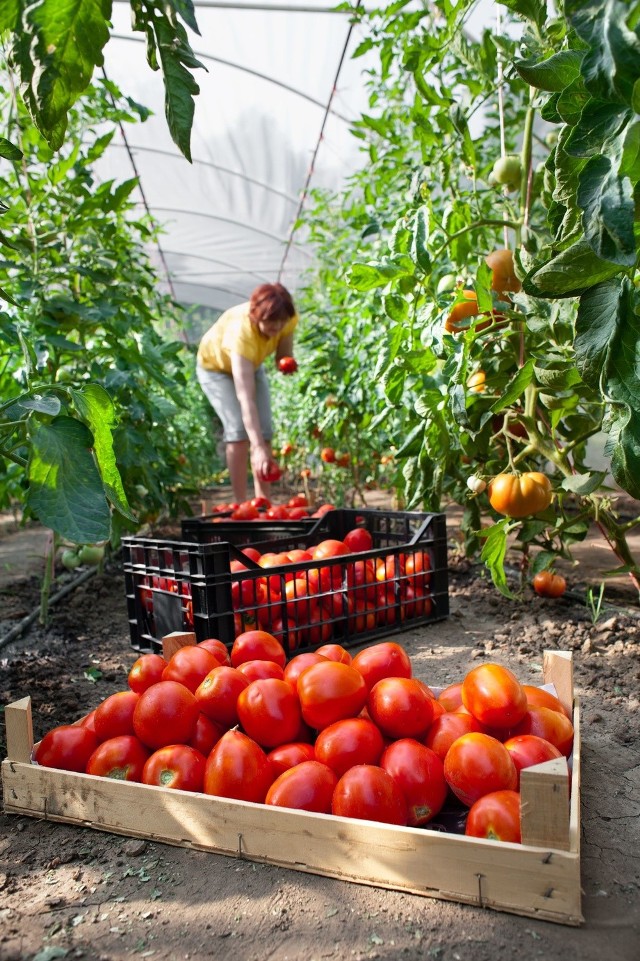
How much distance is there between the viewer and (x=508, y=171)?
218 centimetres

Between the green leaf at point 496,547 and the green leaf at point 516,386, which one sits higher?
the green leaf at point 516,386

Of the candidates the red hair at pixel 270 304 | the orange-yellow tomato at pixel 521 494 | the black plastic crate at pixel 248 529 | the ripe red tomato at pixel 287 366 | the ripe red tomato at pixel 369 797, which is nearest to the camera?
the ripe red tomato at pixel 369 797

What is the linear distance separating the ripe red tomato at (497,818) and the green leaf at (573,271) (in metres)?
0.76

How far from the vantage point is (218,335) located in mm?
4578

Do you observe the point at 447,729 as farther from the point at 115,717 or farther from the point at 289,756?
the point at 115,717

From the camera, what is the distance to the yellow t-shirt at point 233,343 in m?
4.41

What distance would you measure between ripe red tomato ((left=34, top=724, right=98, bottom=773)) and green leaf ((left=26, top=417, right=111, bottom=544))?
65cm

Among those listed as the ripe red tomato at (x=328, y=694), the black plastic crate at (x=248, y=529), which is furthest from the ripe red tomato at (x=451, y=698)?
the black plastic crate at (x=248, y=529)

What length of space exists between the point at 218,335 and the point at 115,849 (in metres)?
3.68

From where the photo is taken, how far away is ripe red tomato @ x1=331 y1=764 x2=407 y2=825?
3.78 feet

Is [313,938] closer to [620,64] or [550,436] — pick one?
[620,64]

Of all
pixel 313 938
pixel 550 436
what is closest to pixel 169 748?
pixel 313 938

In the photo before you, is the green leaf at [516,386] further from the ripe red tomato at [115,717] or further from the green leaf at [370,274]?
the ripe red tomato at [115,717]

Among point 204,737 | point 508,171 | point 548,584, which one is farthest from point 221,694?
point 508,171
